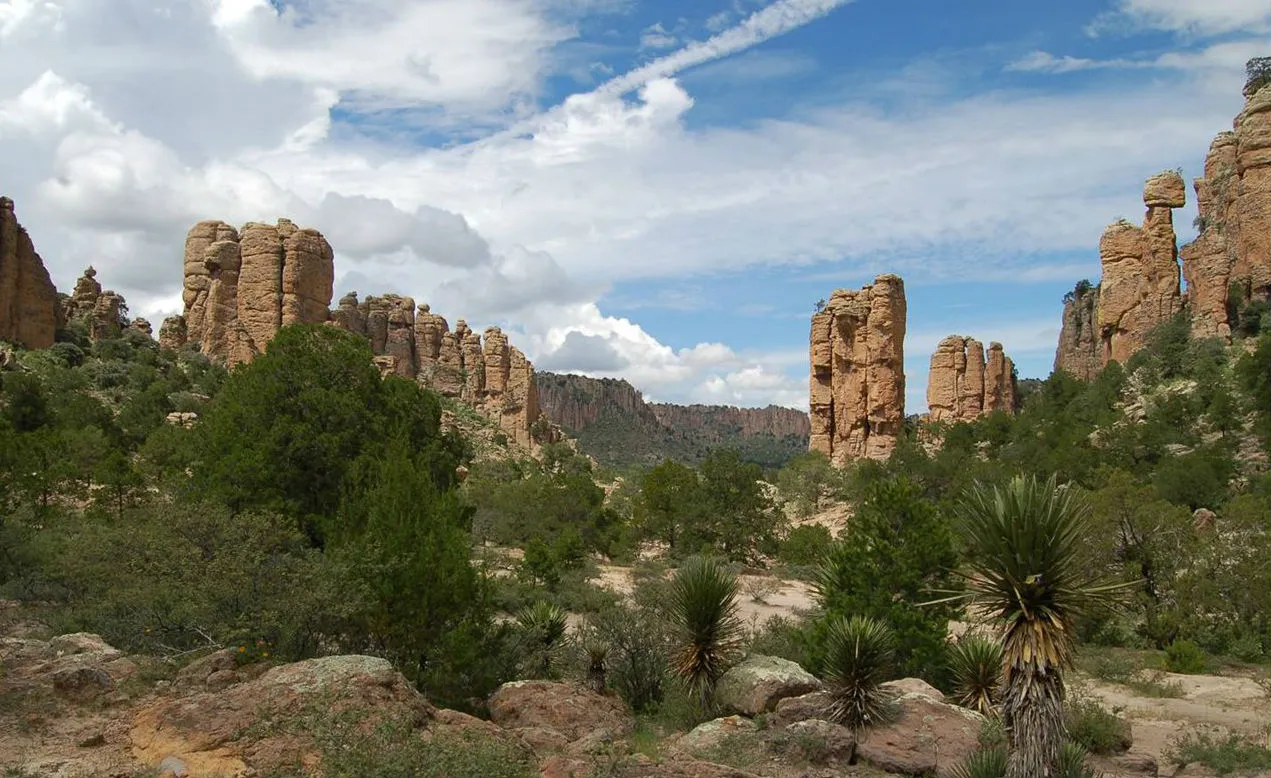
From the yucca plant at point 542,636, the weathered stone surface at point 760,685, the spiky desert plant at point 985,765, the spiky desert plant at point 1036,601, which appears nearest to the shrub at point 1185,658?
the weathered stone surface at point 760,685

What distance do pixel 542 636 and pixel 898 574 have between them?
6705 millimetres

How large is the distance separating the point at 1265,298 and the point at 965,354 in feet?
85.8

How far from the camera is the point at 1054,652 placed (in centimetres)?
913

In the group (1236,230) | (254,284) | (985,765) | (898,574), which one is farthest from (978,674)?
(254,284)

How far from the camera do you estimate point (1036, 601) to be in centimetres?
936

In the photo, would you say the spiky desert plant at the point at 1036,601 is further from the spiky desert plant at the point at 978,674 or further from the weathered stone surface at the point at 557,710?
the weathered stone surface at the point at 557,710

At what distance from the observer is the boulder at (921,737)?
12180mm

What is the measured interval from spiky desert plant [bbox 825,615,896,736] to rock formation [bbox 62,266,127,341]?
5314 cm

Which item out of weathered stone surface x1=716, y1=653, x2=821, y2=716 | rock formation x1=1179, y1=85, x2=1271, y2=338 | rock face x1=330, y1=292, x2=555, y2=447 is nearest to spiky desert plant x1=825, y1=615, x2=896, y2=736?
weathered stone surface x1=716, y1=653, x2=821, y2=716

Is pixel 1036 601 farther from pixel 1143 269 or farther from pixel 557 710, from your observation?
pixel 1143 269

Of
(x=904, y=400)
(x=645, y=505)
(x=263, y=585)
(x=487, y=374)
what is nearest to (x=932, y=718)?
(x=263, y=585)

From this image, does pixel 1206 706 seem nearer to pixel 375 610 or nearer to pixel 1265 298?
pixel 375 610

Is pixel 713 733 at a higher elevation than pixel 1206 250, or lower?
lower

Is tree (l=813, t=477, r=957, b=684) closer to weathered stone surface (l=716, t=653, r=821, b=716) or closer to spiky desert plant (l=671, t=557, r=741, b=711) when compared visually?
weathered stone surface (l=716, t=653, r=821, b=716)
